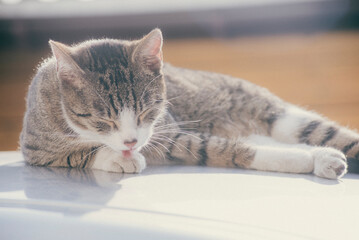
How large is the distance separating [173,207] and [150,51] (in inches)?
22.4

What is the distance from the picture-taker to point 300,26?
7.06 ft

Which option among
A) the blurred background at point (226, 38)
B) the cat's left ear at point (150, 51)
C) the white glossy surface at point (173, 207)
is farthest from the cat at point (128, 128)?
the blurred background at point (226, 38)

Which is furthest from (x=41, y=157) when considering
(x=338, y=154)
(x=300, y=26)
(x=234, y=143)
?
(x=300, y=26)

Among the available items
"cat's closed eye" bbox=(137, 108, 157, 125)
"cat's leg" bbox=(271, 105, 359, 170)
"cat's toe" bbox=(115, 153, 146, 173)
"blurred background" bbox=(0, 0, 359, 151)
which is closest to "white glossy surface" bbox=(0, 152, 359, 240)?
"cat's toe" bbox=(115, 153, 146, 173)

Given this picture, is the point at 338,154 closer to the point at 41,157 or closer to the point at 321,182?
the point at 321,182

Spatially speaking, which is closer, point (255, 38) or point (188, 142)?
point (188, 142)

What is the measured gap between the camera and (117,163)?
105 cm

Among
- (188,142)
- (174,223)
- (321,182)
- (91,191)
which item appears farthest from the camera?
(188,142)

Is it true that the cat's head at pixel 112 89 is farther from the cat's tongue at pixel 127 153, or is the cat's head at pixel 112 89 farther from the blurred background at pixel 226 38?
the blurred background at pixel 226 38

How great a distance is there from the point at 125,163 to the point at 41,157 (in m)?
0.27

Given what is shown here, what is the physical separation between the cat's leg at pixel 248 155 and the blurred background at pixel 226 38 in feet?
3.35

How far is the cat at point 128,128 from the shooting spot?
1.06 metres

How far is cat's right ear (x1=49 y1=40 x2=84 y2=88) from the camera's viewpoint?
3.34 feet

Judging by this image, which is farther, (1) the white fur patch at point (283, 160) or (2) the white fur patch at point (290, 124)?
(2) the white fur patch at point (290, 124)
